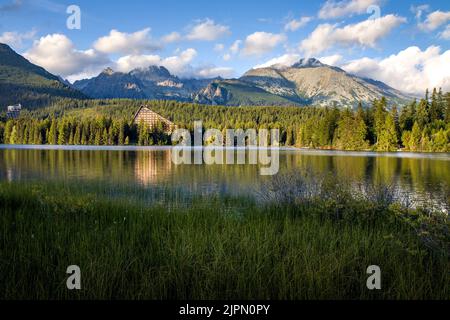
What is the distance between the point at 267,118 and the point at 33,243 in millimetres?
195081

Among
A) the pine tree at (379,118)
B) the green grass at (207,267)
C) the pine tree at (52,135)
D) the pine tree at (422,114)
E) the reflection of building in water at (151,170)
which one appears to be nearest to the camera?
the green grass at (207,267)

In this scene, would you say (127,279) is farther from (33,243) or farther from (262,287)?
(33,243)

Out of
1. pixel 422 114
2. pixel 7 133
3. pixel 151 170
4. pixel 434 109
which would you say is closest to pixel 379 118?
pixel 422 114

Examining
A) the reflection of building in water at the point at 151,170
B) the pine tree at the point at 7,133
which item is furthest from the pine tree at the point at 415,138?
the pine tree at the point at 7,133

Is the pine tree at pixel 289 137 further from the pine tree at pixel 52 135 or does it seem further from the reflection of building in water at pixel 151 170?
the reflection of building in water at pixel 151 170

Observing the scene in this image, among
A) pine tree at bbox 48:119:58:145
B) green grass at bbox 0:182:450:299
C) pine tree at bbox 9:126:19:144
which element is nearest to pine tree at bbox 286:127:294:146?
pine tree at bbox 48:119:58:145

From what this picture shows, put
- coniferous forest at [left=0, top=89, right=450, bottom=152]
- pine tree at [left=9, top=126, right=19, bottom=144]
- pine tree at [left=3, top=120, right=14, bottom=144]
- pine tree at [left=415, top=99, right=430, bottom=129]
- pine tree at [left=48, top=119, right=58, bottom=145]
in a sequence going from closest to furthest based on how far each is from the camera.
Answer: coniferous forest at [left=0, top=89, right=450, bottom=152] < pine tree at [left=415, top=99, right=430, bottom=129] < pine tree at [left=48, top=119, right=58, bottom=145] < pine tree at [left=9, top=126, right=19, bottom=144] < pine tree at [left=3, top=120, right=14, bottom=144]

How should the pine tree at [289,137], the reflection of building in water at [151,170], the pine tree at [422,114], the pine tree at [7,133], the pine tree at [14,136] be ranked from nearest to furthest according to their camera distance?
1. the reflection of building in water at [151,170]
2. the pine tree at [422,114]
3. the pine tree at [14,136]
4. the pine tree at [7,133]
5. the pine tree at [289,137]

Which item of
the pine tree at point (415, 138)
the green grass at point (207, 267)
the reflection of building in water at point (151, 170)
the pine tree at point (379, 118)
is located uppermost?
the pine tree at point (379, 118)

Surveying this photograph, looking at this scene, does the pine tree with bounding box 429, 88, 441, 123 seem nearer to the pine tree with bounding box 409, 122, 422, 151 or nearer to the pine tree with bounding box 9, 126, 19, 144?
the pine tree with bounding box 409, 122, 422, 151

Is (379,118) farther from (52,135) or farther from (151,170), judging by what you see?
(52,135)

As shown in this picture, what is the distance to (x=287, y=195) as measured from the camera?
12.0m
